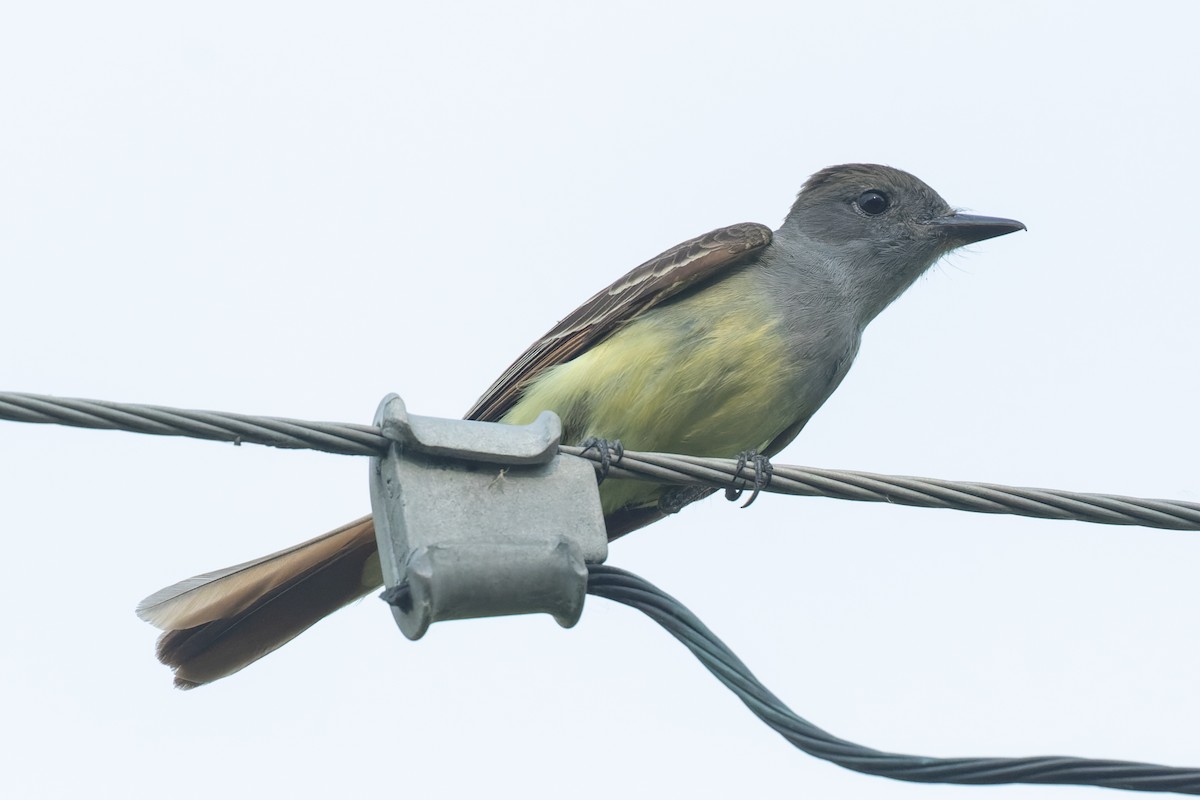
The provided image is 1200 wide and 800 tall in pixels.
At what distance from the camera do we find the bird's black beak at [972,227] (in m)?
8.46

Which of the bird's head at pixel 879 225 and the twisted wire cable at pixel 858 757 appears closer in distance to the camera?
the twisted wire cable at pixel 858 757

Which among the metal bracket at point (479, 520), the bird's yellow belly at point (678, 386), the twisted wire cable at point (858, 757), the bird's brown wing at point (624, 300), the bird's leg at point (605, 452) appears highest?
the bird's brown wing at point (624, 300)

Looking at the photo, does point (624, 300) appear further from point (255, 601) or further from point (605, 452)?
point (605, 452)

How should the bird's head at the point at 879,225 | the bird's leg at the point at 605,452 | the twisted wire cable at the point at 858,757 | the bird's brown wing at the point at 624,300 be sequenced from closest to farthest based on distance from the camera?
the twisted wire cable at the point at 858,757, the bird's leg at the point at 605,452, the bird's brown wing at the point at 624,300, the bird's head at the point at 879,225

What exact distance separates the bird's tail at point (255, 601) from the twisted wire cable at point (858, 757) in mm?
→ 2386

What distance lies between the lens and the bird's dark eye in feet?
28.0

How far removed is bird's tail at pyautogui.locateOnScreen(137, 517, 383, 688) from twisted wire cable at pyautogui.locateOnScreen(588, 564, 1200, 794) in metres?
2.39

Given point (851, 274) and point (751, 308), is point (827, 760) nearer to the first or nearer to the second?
point (751, 308)

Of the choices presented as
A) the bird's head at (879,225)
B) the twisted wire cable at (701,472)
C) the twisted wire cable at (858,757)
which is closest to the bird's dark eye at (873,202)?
the bird's head at (879,225)

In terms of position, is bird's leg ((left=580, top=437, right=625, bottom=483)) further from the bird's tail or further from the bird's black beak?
the bird's black beak

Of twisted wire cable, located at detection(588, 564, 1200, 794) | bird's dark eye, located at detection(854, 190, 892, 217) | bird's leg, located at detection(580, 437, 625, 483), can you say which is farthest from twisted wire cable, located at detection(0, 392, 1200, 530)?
bird's dark eye, located at detection(854, 190, 892, 217)

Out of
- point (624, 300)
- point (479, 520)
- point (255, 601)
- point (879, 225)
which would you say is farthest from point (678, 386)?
point (479, 520)

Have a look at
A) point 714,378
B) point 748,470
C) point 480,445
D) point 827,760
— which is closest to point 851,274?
point 714,378

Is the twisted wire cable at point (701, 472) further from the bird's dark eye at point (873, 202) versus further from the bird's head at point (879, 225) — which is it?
the bird's dark eye at point (873, 202)
